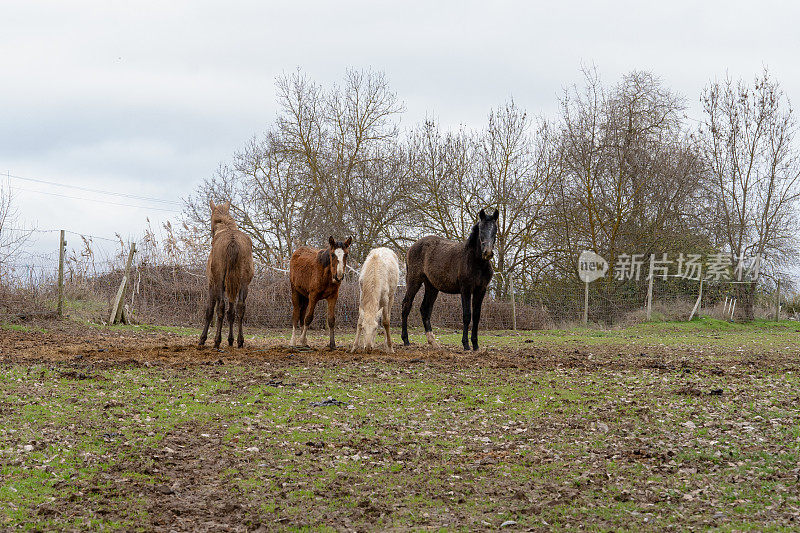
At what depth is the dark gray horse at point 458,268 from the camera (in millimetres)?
11820

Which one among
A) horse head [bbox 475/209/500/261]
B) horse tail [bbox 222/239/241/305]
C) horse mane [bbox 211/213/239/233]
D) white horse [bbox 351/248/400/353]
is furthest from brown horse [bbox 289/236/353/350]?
horse head [bbox 475/209/500/261]

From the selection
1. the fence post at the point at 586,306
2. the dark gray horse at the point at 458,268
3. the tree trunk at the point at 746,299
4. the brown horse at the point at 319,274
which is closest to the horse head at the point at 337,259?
the brown horse at the point at 319,274

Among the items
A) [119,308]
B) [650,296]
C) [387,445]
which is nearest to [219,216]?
[119,308]

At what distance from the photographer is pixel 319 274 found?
37.0 feet

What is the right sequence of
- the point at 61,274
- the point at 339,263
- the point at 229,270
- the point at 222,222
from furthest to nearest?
the point at 61,274 < the point at 222,222 < the point at 229,270 < the point at 339,263

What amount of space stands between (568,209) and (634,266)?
3146 mm

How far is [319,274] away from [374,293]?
103 centimetres

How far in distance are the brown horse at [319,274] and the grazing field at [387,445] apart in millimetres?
1520

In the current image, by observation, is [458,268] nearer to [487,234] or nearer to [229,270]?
[487,234]

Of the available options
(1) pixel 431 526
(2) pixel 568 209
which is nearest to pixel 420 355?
(1) pixel 431 526

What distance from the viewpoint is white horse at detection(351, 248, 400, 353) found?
10906 mm

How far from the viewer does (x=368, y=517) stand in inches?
170

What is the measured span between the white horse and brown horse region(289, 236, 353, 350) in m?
0.41

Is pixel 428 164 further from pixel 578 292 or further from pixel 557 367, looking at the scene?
pixel 557 367
